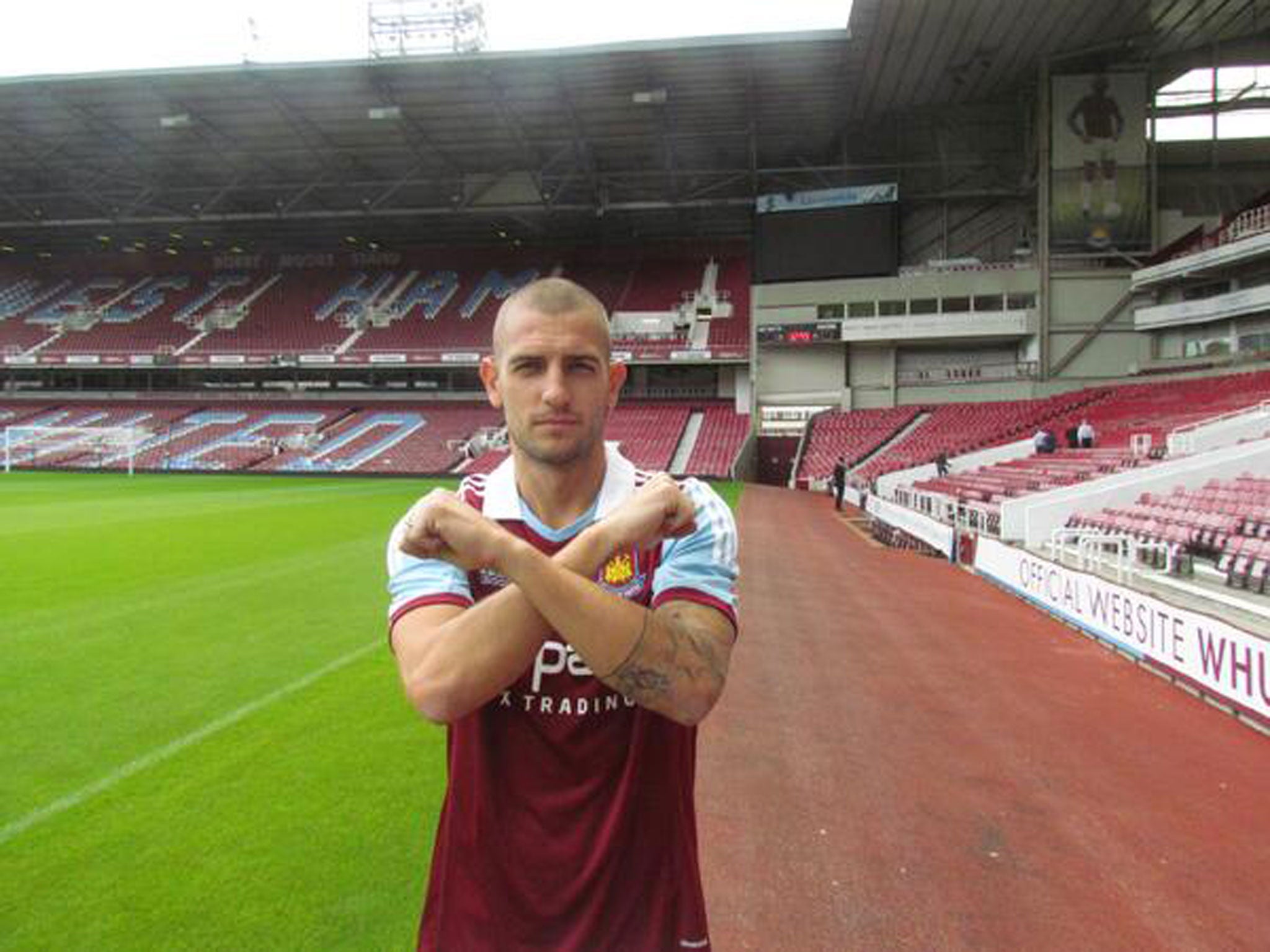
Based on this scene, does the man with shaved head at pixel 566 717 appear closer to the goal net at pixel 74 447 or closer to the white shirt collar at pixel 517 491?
the white shirt collar at pixel 517 491

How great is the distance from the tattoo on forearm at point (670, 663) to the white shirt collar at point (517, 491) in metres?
0.30

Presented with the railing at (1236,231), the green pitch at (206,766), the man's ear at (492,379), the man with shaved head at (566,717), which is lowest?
the green pitch at (206,766)

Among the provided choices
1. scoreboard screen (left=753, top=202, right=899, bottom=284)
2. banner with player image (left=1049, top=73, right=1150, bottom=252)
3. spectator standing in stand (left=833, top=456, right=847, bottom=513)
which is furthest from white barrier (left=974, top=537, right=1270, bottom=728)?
scoreboard screen (left=753, top=202, right=899, bottom=284)

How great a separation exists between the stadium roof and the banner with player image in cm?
119

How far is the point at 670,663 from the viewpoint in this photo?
1532 millimetres

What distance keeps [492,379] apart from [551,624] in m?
0.67

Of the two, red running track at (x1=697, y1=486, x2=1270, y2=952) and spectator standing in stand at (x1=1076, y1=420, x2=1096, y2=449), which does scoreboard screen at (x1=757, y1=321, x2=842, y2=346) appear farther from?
red running track at (x1=697, y1=486, x2=1270, y2=952)

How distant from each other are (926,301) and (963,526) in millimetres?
21571

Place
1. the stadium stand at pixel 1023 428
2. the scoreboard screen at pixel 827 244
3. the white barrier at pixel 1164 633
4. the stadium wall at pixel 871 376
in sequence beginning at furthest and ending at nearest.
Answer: the stadium wall at pixel 871 376 → the scoreboard screen at pixel 827 244 → the stadium stand at pixel 1023 428 → the white barrier at pixel 1164 633

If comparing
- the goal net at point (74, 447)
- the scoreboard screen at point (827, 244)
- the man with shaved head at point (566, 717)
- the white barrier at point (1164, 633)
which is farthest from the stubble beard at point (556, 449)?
the goal net at point (74, 447)

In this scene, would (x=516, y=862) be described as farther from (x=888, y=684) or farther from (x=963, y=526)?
(x=963, y=526)

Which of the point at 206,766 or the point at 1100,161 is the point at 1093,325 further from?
the point at 206,766

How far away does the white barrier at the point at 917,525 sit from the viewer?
1480cm

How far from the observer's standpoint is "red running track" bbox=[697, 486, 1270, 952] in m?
3.56
